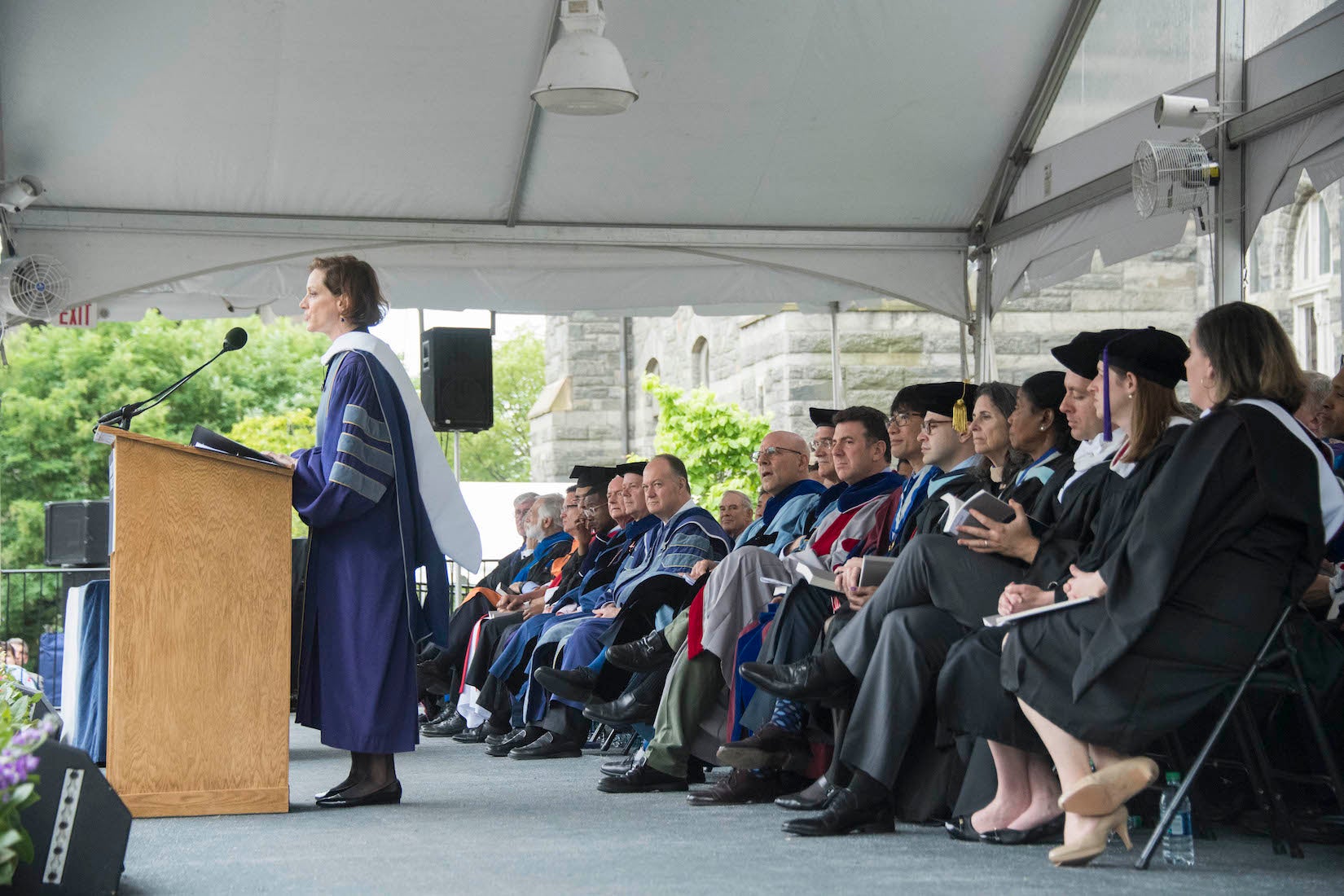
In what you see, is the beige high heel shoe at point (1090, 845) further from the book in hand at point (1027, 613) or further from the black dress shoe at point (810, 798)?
the black dress shoe at point (810, 798)

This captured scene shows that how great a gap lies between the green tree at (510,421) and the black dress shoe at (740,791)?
45.1 m

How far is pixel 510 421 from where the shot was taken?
5434cm

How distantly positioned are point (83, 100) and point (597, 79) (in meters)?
2.40

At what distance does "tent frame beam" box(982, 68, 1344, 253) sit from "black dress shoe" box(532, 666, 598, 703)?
3.08m

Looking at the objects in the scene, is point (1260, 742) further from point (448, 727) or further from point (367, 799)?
point (448, 727)

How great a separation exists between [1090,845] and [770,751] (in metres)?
1.45

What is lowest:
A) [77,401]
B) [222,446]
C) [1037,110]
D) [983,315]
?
[222,446]

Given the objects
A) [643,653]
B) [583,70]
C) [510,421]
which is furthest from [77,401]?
[643,653]

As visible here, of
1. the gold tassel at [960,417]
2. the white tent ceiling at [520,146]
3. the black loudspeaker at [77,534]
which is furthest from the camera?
the black loudspeaker at [77,534]

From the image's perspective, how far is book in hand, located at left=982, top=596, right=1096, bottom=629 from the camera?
3326mm

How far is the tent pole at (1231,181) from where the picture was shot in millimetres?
5664

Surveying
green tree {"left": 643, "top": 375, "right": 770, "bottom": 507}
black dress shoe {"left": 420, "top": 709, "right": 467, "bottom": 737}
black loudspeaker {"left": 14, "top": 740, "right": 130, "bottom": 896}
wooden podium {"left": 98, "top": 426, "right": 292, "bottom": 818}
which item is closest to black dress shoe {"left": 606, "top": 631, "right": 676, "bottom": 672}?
wooden podium {"left": 98, "top": 426, "right": 292, "bottom": 818}

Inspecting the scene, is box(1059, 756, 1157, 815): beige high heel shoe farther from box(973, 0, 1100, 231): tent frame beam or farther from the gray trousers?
box(973, 0, 1100, 231): tent frame beam

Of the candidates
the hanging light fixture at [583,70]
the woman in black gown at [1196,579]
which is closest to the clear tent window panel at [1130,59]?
A: the hanging light fixture at [583,70]
